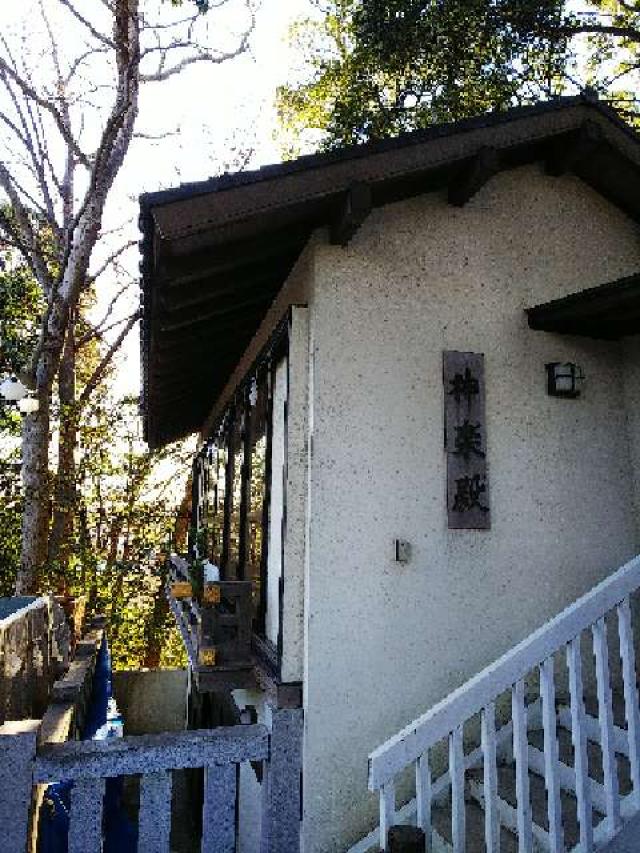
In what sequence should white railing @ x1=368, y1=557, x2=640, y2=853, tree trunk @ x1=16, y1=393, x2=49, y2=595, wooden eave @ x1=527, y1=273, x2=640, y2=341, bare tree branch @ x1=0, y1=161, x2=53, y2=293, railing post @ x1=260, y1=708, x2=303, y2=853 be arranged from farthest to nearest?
bare tree branch @ x1=0, y1=161, x2=53, y2=293 < tree trunk @ x1=16, y1=393, x2=49, y2=595 < wooden eave @ x1=527, y1=273, x2=640, y2=341 < railing post @ x1=260, y1=708, x2=303, y2=853 < white railing @ x1=368, y1=557, x2=640, y2=853

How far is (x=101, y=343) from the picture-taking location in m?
21.5

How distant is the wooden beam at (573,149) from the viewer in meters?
5.80

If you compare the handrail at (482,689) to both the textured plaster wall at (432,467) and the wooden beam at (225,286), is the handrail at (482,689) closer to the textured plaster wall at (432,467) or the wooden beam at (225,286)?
the textured plaster wall at (432,467)

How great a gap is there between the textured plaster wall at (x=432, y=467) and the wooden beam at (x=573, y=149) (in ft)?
0.86

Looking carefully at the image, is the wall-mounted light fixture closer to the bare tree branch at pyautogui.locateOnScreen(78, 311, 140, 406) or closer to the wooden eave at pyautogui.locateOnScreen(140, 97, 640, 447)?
the wooden eave at pyautogui.locateOnScreen(140, 97, 640, 447)

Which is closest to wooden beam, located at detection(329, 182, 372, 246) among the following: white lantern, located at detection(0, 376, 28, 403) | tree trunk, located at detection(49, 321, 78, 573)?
white lantern, located at detection(0, 376, 28, 403)

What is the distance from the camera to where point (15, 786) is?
3412 millimetres

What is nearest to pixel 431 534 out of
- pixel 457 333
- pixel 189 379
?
pixel 457 333

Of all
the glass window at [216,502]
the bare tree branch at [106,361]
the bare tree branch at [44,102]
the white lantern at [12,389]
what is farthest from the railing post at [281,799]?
the bare tree branch at [106,361]

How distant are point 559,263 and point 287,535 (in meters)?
3.71

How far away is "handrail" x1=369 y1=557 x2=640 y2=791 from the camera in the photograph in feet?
11.0

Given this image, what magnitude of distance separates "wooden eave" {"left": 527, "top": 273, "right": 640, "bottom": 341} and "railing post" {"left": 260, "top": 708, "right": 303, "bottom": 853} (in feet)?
13.3

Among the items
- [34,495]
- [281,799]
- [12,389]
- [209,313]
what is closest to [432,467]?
[281,799]

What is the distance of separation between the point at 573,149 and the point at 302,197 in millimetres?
3204
